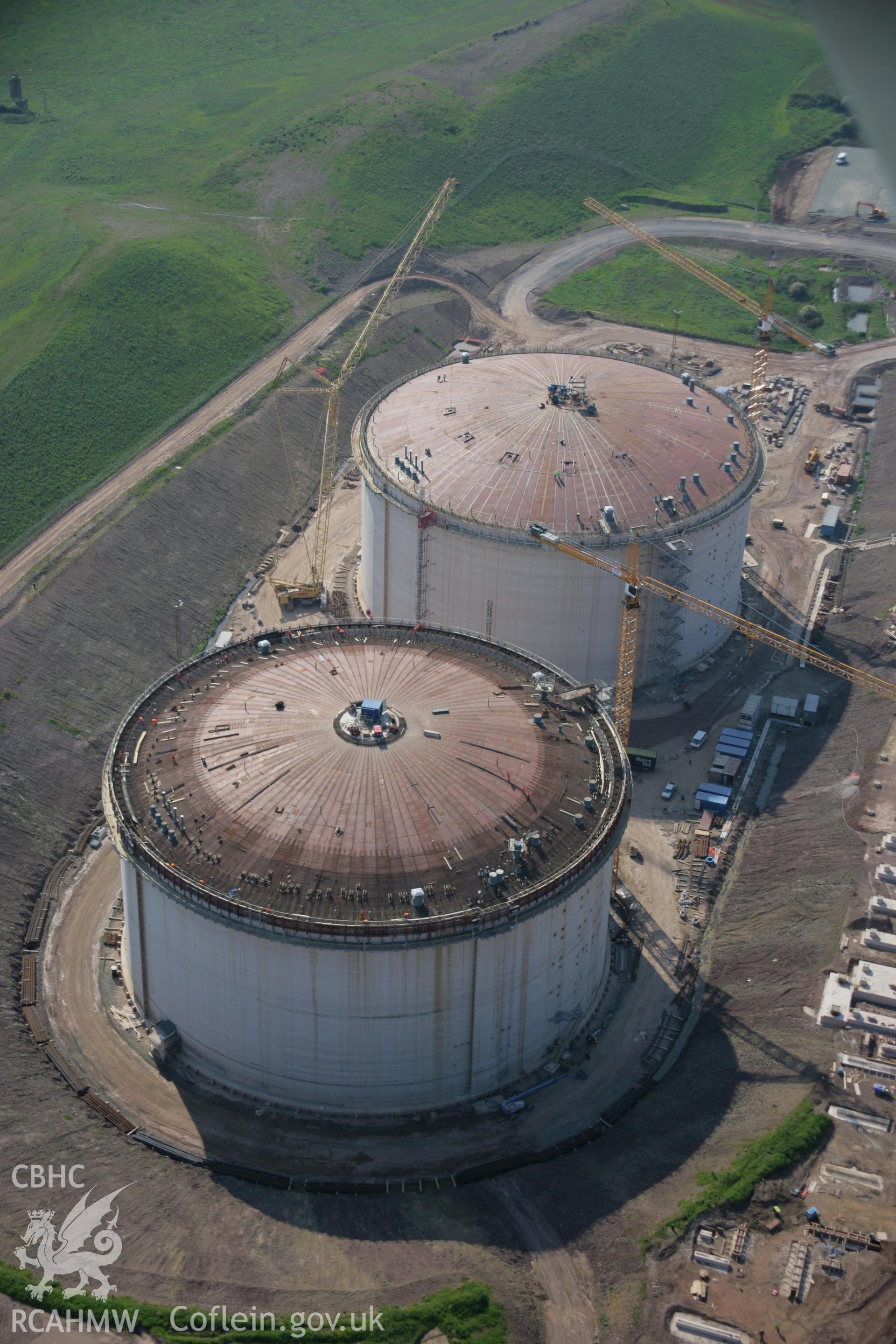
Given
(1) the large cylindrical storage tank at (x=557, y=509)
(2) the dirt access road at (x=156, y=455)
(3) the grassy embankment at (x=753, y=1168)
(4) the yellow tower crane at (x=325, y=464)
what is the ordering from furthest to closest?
1. (4) the yellow tower crane at (x=325, y=464)
2. (2) the dirt access road at (x=156, y=455)
3. (1) the large cylindrical storage tank at (x=557, y=509)
4. (3) the grassy embankment at (x=753, y=1168)

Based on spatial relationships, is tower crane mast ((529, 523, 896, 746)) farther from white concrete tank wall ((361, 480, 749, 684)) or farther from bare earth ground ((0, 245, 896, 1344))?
bare earth ground ((0, 245, 896, 1344))

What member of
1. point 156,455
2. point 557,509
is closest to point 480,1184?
point 557,509

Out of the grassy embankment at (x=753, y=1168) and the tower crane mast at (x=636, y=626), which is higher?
the tower crane mast at (x=636, y=626)

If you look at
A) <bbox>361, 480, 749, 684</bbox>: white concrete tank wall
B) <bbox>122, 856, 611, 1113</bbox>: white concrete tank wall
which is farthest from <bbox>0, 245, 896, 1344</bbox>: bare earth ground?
<bbox>122, 856, 611, 1113</bbox>: white concrete tank wall

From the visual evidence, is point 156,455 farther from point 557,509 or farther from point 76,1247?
point 76,1247

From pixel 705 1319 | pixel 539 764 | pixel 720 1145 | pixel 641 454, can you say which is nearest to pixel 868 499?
pixel 641 454

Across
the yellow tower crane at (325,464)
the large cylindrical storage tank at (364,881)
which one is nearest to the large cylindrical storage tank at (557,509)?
the yellow tower crane at (325,464)

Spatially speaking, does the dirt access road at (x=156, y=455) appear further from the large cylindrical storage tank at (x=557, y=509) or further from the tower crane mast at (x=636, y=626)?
the tower crane mast at (x=636, y=626)
